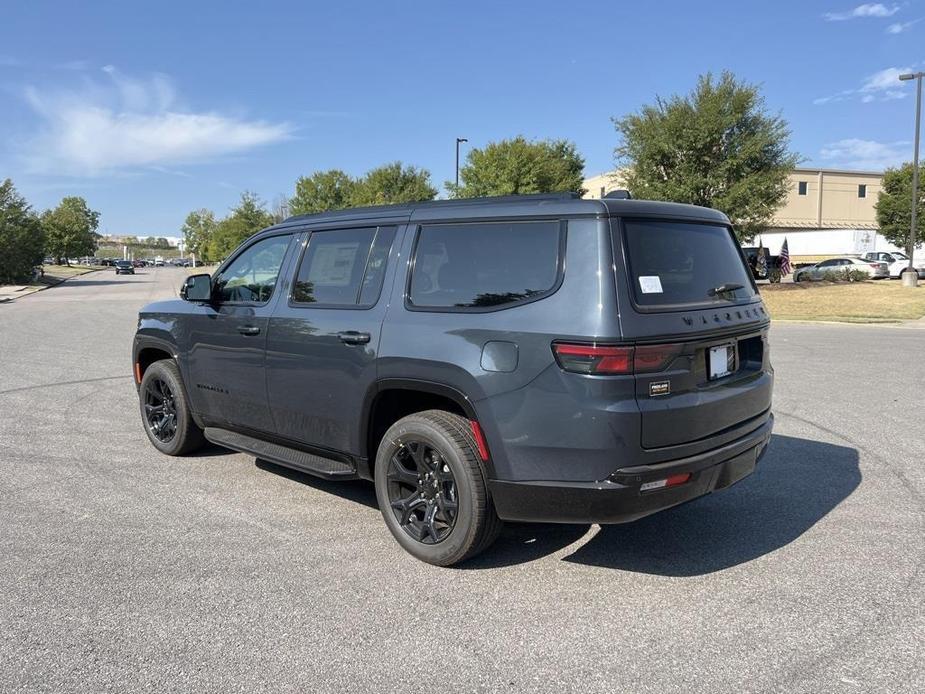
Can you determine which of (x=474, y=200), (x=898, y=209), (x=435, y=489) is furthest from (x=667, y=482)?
(x=898, y=209)

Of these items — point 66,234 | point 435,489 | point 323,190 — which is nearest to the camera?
point 435,489

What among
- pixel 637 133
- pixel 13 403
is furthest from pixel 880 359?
pixel 637 133

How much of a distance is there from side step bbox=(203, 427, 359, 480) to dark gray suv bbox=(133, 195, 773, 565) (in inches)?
0.8

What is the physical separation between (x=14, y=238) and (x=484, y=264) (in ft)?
157

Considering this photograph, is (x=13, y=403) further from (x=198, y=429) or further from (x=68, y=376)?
(x=198, y=429)

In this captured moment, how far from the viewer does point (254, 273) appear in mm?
5027

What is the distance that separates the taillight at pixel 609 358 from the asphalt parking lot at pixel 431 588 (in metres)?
1.14

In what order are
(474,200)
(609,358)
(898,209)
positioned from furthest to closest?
(898,209)
(474,200)
(609,358)

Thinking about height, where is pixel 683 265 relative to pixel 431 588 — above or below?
above

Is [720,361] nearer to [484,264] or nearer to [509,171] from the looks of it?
[484,264]

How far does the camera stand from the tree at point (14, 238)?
42375mm

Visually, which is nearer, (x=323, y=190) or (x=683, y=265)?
(x=683, y=265)

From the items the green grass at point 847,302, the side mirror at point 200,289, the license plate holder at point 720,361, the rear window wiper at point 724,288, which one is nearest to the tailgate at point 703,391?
the license plate holder at point 720,361

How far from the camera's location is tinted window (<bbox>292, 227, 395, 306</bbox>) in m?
4.16
